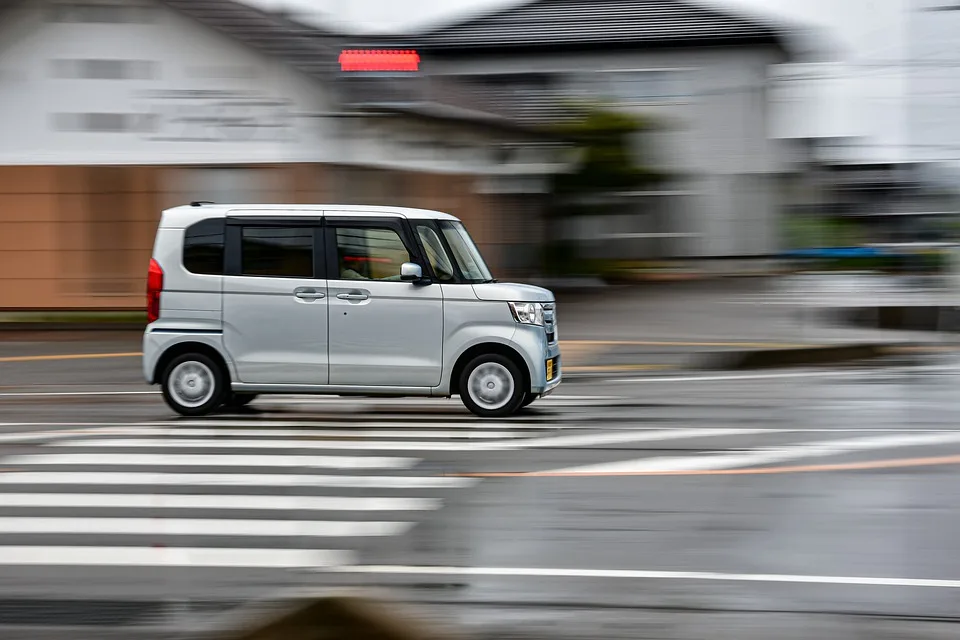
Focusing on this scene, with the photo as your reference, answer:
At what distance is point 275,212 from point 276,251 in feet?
1.16

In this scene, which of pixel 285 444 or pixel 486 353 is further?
pixel 486 353

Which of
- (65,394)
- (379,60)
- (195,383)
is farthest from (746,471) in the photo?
(379,60)

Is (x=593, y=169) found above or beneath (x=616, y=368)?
above

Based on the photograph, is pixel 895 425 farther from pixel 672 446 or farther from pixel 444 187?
pixel 444 187

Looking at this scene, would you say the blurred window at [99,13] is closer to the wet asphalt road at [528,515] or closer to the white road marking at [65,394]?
the white road marking at [65,394]

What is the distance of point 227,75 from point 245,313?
44.3 feet

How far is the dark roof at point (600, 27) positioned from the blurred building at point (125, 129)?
Result: 15805 millimetres

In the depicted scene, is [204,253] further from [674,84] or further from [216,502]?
[674,84]

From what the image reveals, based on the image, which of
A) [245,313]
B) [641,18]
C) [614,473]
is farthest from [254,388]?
[641,18]

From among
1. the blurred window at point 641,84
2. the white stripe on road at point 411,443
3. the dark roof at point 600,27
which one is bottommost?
the white stripe on road at point 411,443

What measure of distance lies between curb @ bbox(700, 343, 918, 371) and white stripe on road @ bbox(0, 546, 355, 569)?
11.7 metres

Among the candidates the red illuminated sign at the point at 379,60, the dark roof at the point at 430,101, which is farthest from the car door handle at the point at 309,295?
the red illuminated sign at the point at 379,60

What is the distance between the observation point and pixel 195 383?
12.1 meters

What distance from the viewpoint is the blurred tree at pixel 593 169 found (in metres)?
33.2
